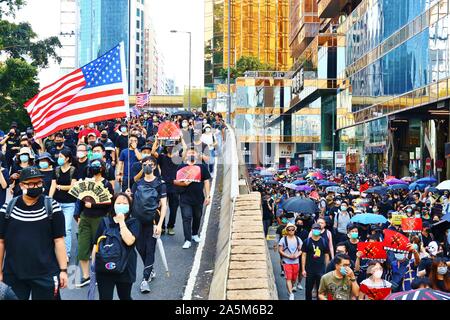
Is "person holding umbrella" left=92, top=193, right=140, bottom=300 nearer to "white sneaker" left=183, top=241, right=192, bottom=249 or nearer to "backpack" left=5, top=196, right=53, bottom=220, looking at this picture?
"backpack" left=5, top=196, right=53, bottom=220

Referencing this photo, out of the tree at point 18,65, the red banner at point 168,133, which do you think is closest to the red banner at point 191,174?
the red banner at point 168,133

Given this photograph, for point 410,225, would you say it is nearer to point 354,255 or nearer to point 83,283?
point 354,255

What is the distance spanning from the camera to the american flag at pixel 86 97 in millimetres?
11461

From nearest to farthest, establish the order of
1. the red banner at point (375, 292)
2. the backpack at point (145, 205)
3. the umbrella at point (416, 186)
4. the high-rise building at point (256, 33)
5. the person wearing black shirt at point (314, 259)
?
1. the red banner at point (375, 292)
2. the backpack at point (145, 205)
3. the person wearing black shirt at point (314, 259)
4. the umbrella at point (416, 186)
5. the high-rise building at point (256, 33)

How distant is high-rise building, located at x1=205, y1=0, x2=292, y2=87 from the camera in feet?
356

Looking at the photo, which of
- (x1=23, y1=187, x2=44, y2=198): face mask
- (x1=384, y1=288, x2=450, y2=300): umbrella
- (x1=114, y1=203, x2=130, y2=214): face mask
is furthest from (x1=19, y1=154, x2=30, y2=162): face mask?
(x1=384, y1=288, x2=450, y2=300): umbrella

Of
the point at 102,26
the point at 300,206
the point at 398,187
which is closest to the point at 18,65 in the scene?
the point at 398,187

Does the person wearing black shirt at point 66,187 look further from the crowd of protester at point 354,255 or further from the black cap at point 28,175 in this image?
the crowd of protester at point 354,255

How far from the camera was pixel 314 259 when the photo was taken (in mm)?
11547

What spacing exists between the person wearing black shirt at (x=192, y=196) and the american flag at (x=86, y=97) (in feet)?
5.15

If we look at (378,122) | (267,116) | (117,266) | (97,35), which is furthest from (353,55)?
(97,35)

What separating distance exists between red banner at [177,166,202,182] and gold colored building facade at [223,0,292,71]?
316 feet
